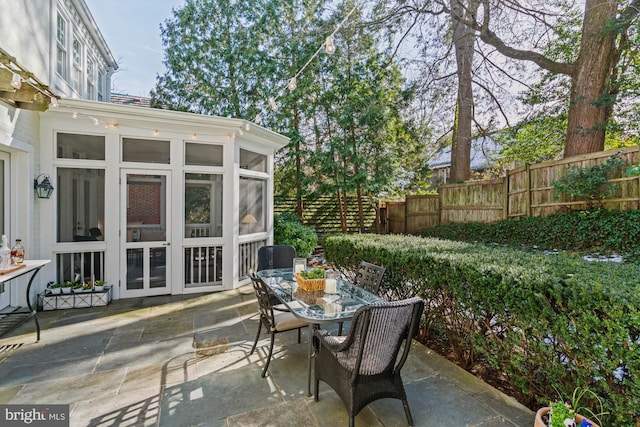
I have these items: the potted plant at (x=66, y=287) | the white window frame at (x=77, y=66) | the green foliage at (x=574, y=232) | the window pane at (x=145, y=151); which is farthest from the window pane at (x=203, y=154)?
the green foliage at (x=574, y=232)

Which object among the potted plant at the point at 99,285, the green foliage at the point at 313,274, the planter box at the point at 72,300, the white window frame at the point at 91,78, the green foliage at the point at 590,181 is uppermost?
the white window frame at the point at 91,78

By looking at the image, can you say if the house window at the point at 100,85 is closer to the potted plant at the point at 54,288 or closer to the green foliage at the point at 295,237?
the potted plant at the point at 54,288

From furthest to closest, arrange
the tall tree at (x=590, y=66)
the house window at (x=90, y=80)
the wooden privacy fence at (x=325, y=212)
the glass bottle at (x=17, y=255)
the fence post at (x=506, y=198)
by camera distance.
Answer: the wooden privacy fence at (x=325, y=212)
the fence post at (x=506, y=198)
the house window at (x=90, y=80)
the tall tree at (x=590, y=66)
the glass bottle at (x=17, y=255)

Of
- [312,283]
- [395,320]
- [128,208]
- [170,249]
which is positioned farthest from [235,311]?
[395,320]

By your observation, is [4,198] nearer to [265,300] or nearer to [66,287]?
[66,287]

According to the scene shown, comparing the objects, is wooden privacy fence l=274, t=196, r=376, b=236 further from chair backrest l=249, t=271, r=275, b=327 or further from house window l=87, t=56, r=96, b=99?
chair backrest l=249, t=271, r=275, b=327

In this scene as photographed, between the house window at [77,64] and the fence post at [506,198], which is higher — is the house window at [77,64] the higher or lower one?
the higher one

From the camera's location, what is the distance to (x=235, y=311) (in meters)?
4.32

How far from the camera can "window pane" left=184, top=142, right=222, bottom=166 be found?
5.11 m

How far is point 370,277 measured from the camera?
3.28 m

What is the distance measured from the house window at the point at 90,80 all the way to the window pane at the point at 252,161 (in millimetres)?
4478

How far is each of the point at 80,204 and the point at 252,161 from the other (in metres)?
2.83

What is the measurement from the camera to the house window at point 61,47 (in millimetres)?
5441

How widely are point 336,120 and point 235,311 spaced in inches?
285
